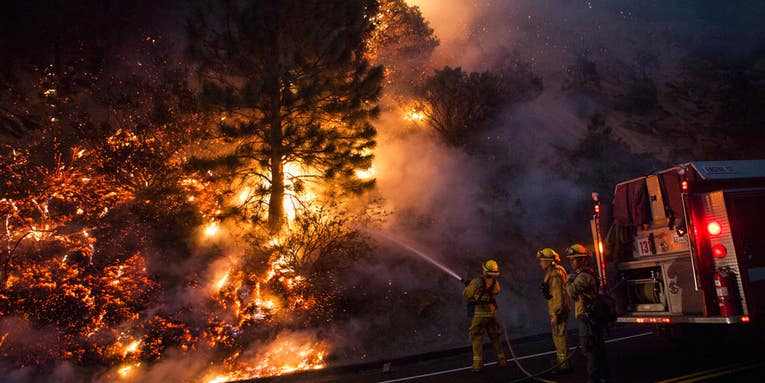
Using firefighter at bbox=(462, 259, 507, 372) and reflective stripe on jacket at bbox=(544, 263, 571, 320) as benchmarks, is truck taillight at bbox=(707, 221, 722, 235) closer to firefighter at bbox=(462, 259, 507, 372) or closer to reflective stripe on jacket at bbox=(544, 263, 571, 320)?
reflective stripe on jacket at bbox=(544, 263, 571, 320)

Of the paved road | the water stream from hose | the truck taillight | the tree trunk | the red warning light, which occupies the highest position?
the tree trunk

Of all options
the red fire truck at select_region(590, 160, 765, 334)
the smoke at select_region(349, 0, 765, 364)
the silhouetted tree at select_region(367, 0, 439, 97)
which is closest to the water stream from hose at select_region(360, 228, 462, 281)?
the smoke at select_region(349, 0, 765, 364)

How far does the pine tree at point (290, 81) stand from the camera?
1226cm

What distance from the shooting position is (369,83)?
12.8 metres

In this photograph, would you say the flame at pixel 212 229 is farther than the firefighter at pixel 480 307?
Yes

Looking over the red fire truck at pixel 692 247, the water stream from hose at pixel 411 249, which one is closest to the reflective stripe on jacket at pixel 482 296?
the red fire truck at pixel 692 247

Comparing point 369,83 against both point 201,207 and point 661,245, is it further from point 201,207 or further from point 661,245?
point 661,245

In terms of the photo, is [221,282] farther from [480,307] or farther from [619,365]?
[619,365]

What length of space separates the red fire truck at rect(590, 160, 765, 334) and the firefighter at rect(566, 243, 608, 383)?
5.70 feet

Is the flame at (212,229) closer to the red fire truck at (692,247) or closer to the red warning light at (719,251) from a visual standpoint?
the red fire truck at (692,247)

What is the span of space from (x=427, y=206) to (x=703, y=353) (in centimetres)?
908

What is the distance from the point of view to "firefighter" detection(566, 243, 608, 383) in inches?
209

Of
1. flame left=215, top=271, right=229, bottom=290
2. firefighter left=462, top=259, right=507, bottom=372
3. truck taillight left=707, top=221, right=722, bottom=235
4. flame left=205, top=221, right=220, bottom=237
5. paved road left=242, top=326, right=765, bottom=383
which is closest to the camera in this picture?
paved road left=242, top=326, right=765, bottom=383

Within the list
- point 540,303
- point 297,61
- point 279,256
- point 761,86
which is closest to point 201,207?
point 279,256
